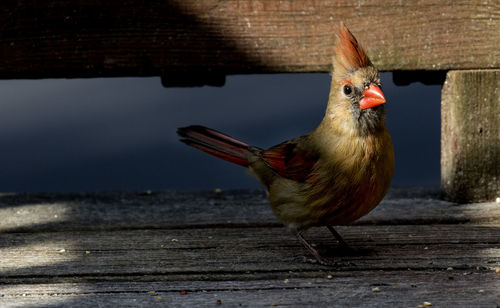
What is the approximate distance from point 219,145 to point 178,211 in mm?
636

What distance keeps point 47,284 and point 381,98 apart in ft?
4.60

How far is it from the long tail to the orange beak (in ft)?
2.38

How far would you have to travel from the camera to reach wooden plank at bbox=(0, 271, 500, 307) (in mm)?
2594

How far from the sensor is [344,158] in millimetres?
2996

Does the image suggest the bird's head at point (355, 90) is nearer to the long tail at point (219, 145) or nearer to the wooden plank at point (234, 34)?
the long tail at point (219, 145)

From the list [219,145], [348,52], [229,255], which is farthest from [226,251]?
[348,52]

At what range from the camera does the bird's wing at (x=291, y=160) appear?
3117mm

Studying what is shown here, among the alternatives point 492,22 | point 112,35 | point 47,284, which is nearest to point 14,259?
point 47,284

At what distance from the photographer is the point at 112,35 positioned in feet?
12.8

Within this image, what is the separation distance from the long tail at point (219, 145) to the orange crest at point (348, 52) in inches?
28.2

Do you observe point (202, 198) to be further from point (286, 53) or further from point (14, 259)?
point (14, 259)

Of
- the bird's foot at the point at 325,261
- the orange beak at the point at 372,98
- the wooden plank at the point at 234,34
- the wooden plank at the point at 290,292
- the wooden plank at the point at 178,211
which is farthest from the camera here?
the wooden plank at the point at 234,34

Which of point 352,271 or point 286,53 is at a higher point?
point 286,53

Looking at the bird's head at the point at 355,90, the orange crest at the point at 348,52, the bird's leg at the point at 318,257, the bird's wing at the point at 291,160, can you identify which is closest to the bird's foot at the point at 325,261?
the bird's leg at the point at 318,257
